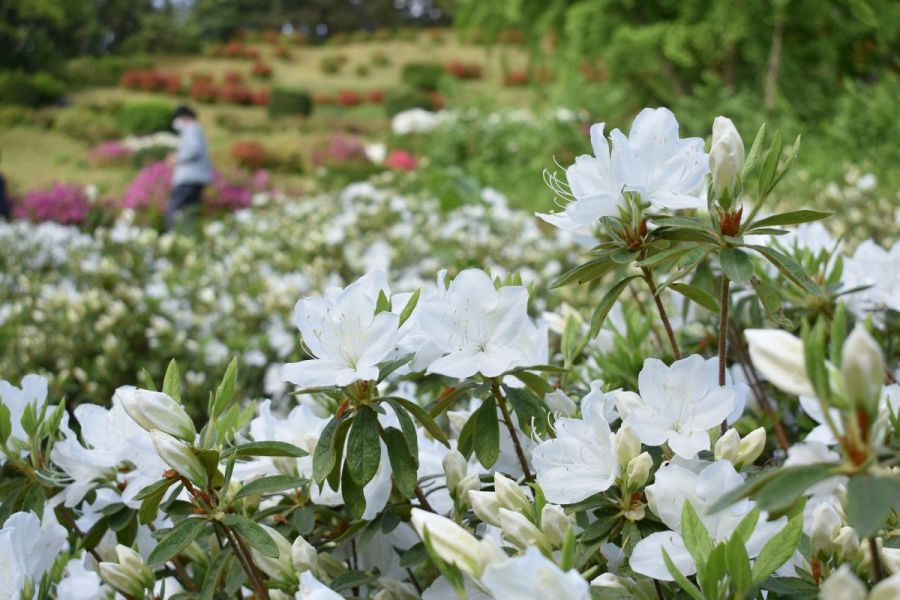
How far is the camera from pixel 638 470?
0.76 metres

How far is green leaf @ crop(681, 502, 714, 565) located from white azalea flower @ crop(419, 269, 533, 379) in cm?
25

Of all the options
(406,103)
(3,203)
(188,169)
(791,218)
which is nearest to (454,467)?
(791,218)

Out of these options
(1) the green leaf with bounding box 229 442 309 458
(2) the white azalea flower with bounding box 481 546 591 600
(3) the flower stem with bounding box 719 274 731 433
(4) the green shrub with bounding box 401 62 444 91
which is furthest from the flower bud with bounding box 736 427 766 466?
(4) the green shrub with bounding box 401 62 444 91

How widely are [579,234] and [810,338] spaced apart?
0.86m

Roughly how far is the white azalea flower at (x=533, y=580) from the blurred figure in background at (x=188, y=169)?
8.63m

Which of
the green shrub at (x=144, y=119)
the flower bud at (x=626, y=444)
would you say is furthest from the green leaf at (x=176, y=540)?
the green shrub at (x=144, y=119)

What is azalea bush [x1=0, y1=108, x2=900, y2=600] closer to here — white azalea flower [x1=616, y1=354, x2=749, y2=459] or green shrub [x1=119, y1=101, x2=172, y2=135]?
white azalea flower [x1=616, y1=354, x2=749, y2=459]

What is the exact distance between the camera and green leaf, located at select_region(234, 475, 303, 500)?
2.70 ft

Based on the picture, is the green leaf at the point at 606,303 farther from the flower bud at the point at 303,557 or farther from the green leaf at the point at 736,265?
the flower bud at the point at 303,557

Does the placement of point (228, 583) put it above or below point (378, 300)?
below

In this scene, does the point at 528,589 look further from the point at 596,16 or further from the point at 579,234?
the point at 596,16

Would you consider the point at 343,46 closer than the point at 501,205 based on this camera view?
No

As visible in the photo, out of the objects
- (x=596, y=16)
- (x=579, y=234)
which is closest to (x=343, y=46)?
(x=596, y=16)

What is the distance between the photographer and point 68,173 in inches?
634
